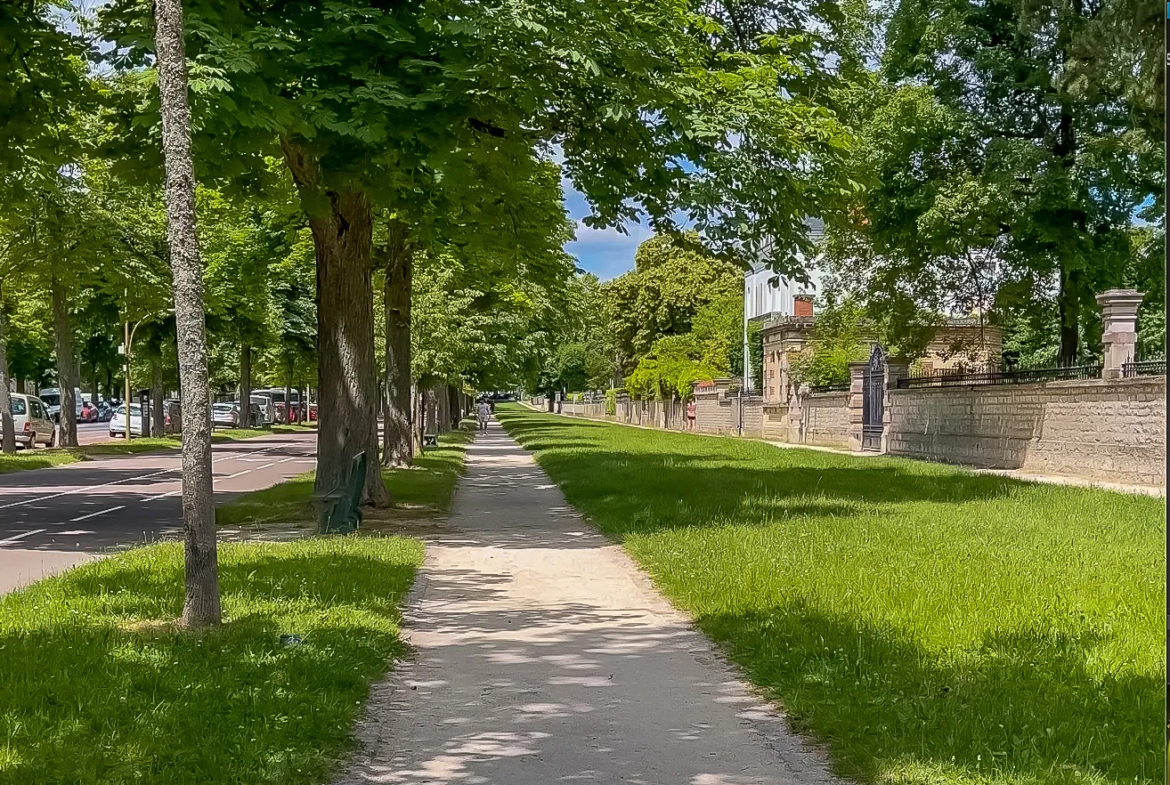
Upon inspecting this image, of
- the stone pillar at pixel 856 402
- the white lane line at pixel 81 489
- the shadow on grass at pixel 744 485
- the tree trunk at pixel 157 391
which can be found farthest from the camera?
the tree trunk at pixel 157 391

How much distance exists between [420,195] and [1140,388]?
14.5 metres

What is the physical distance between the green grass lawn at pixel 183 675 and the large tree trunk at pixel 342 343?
488cm

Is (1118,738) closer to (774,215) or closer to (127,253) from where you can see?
(774,215)

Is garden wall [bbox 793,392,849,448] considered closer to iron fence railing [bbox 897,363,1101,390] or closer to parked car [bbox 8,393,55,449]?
iron fence railing [bbox 897,363,1101,390]

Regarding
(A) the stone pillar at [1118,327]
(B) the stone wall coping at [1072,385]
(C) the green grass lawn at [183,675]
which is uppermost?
(A) the stone pillar at [1118,327]

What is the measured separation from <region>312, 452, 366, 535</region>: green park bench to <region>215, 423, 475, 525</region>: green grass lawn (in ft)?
4.55

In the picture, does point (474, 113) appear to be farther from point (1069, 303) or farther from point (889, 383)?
point (889, 383)

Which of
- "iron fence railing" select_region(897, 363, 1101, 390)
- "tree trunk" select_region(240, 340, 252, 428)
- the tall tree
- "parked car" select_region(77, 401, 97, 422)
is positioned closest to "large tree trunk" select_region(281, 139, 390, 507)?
the tall tree

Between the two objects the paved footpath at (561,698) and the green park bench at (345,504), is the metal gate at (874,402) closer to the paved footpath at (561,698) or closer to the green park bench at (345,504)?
the green park bench at (345,504)

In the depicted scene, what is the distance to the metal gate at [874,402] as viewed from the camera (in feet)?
122

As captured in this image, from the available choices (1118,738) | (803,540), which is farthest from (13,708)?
(803,540)

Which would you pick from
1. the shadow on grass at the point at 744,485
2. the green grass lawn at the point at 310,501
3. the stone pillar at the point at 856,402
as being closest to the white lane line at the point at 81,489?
the green grass lawn at the point at 310,501

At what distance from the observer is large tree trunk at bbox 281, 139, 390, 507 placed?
1492 cm

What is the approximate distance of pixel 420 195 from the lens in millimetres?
13922
